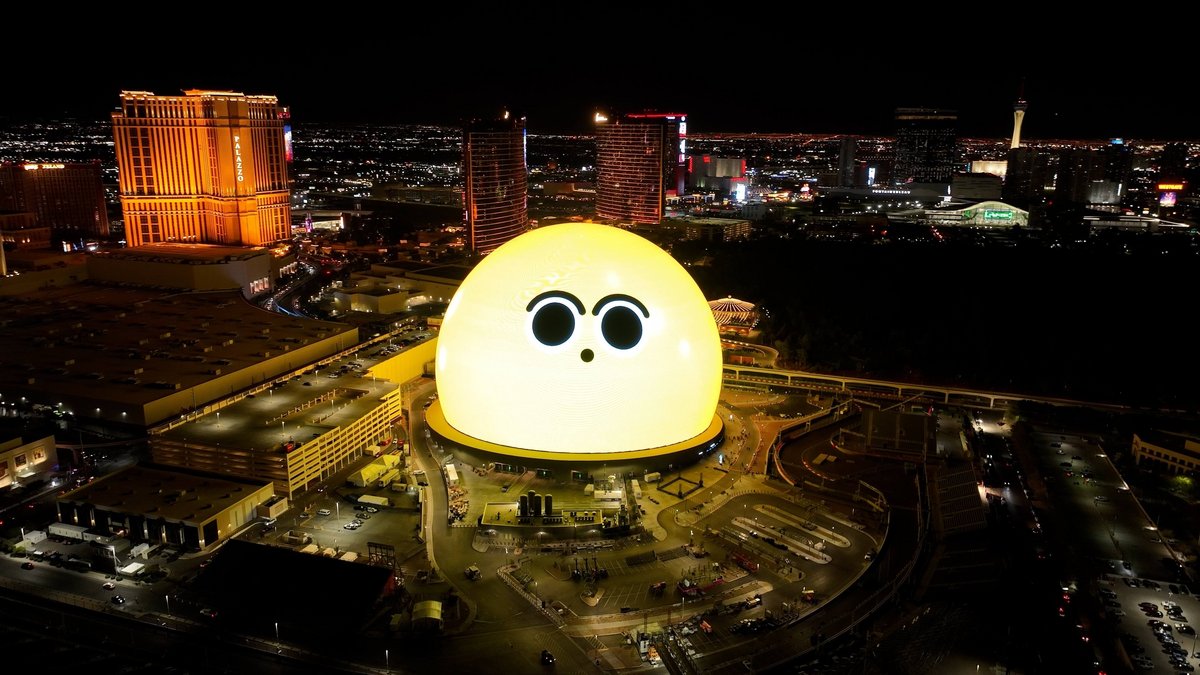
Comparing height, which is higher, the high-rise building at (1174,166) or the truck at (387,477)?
the high-rise building at (1174,166)

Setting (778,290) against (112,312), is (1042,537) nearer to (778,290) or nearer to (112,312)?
(778,290)

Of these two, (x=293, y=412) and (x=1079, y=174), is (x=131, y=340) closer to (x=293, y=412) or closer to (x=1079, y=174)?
(x=293, y=412)

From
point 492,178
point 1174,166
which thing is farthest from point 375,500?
point 1174,166

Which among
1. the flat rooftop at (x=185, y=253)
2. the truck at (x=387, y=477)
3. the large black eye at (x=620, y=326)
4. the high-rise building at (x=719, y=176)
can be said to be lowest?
the truck at (x=387, y=477)

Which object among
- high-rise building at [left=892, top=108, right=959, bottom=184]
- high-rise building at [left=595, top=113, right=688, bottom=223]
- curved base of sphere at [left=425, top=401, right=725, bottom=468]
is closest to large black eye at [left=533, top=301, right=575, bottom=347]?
curved base of sphere at [left=425, top=401, right=725, bottom=468]

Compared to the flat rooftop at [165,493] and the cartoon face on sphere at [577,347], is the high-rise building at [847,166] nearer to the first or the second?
the cartoon face on sphere at [577,347]

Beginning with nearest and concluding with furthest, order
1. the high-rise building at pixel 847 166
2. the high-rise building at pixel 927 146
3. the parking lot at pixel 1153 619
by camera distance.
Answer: the parking lot at pixel 1153 619 → the high-rise building at pixel 927 146 → the high-rise building at pixel 847 166

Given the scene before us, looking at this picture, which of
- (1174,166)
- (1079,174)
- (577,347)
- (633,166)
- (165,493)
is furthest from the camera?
(1174,166)

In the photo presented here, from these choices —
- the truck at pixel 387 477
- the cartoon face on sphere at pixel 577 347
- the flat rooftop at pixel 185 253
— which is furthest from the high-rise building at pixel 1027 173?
the truck at pixel 387 477
